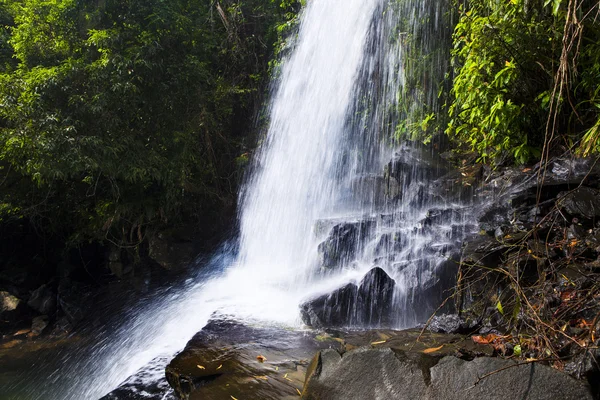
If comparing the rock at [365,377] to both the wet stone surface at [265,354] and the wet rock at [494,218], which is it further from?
the wet rock at [494,218]

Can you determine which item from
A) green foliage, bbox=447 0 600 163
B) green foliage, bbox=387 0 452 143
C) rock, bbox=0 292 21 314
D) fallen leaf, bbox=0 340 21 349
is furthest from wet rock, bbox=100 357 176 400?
green foliage, bbox=387 0 452 143

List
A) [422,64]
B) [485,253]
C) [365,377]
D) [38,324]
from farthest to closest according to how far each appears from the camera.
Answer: [38,324] → [422,64] → [485,253] → [365,377]

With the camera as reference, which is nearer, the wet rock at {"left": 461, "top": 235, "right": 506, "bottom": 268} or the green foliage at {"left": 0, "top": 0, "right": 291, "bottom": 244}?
the wet rock at {"left": 461, "top": 235, "right": 506, "bottom": 268}

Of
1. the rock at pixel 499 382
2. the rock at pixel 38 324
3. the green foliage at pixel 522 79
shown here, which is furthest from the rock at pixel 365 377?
the rock at pixel 38 324

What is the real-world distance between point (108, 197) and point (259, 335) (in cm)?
664

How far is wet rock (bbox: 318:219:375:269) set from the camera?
6.66 meters

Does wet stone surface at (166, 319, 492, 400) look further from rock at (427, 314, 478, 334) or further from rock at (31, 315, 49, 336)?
rock at (31, 315, 49, 336)

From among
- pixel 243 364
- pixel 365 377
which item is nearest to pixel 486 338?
pixel 365 377

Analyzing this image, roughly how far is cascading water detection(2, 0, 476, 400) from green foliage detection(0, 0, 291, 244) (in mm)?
1549

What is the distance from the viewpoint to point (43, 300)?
908 cm

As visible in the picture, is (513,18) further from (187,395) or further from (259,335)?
(187,395)

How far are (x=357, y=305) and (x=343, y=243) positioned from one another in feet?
5.10

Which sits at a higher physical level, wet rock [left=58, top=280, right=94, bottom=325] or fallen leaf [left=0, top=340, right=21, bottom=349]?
wet rock [left=58, top=280, right=94, bottom=325]

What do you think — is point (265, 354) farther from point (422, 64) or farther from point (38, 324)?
point (38, 324)
